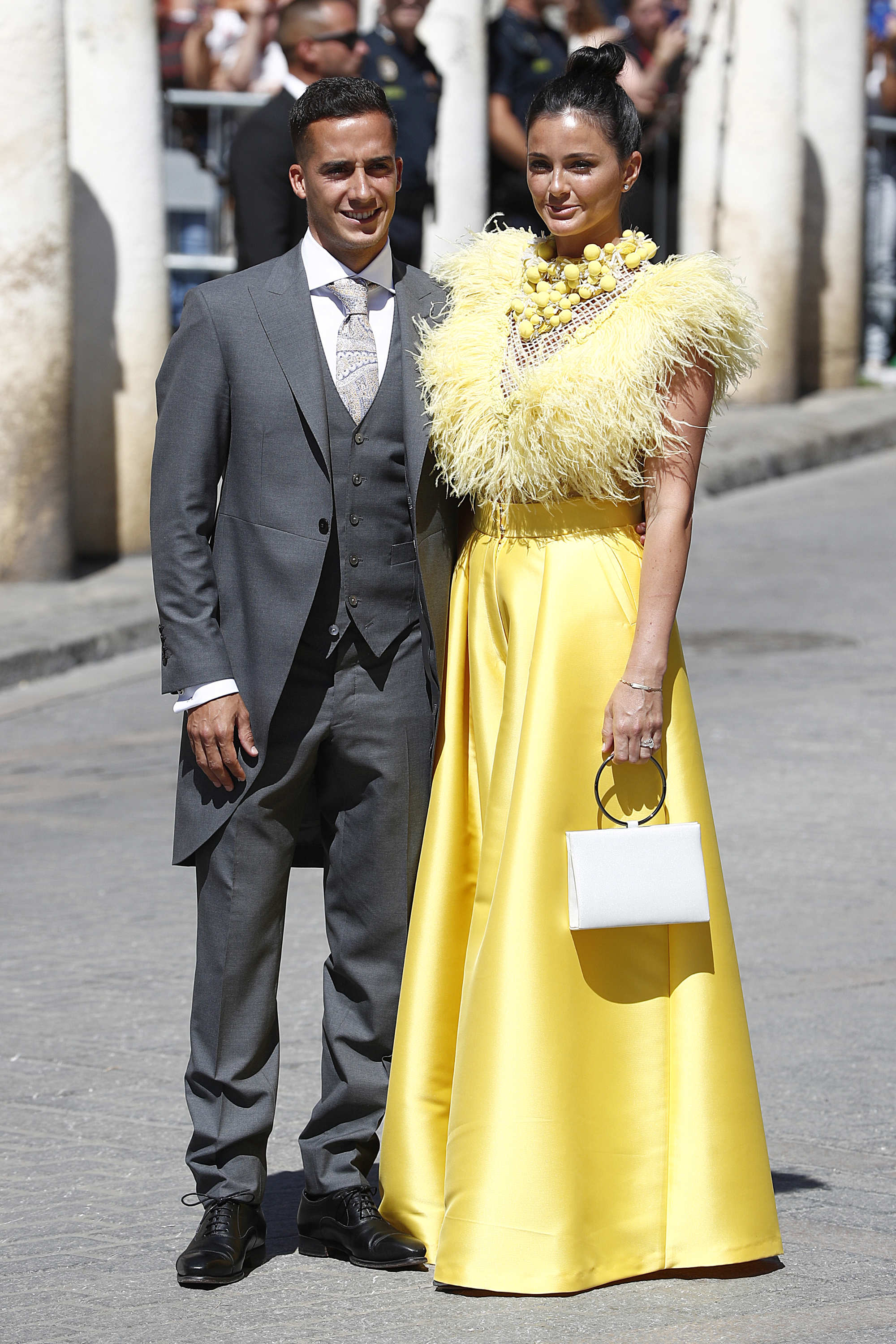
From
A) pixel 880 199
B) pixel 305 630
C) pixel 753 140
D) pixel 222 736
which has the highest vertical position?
pixel 753 140

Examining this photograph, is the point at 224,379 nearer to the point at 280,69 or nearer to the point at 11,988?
the point at 11,988

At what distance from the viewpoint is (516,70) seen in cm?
1359

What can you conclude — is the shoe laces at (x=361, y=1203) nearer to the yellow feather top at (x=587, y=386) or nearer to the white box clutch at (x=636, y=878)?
the white box clutch at (x=636, y=878)

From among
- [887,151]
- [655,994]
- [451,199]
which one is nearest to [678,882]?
[655,994]

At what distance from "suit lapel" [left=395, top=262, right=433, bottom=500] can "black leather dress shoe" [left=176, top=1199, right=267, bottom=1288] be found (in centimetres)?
132

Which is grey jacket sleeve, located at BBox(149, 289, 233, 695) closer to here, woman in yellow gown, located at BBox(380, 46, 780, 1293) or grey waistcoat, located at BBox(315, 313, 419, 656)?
grey waistcoat, located at BBox(315, 313, 419, 656)

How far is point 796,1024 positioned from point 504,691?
178cm

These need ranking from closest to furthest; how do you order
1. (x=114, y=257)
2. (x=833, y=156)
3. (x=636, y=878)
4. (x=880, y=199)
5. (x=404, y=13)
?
(x=636, y=878) → (x=404, y=13) → (x=114, y=257) → (x=833, y=156) → (x=880, y=199)

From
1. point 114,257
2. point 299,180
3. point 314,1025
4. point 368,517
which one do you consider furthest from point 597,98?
point 114,257

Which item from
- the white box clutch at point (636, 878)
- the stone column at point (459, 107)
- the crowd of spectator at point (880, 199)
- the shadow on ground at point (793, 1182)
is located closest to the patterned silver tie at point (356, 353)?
the white box clutch at point (636, 878)

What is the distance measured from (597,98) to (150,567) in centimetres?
862

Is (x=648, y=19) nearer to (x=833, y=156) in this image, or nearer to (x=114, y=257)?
(x=833, y=156)

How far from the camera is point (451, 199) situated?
13.8 meters

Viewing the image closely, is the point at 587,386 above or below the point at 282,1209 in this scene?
above
